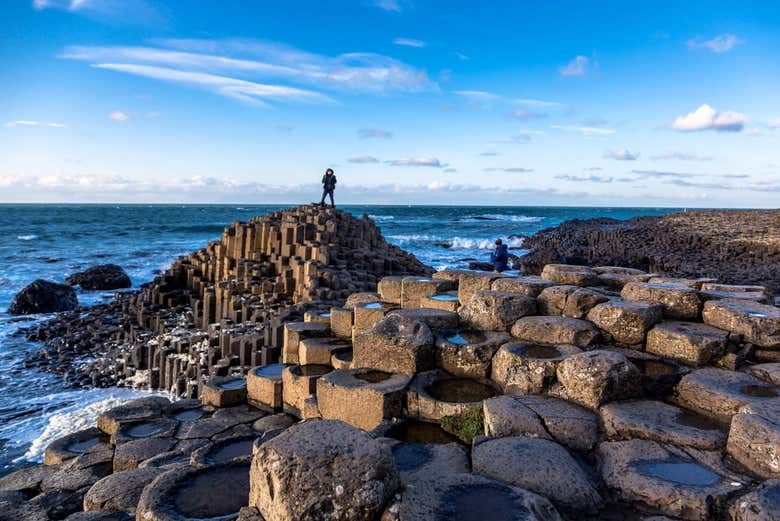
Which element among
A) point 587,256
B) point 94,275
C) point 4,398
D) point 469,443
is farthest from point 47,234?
point 469,443

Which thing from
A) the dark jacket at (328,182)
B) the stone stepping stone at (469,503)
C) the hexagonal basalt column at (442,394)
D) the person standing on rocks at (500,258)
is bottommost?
the hexagonal basalt column at (442,394)

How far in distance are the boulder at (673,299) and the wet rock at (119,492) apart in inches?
222

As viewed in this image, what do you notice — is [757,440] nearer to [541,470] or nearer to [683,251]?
[541,470]

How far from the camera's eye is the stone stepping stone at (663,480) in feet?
10.6

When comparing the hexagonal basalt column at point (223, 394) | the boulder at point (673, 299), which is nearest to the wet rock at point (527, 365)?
the boulder at point (673, 299)

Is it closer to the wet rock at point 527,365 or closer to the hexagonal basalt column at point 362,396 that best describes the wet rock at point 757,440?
the wet rock at point 527,365

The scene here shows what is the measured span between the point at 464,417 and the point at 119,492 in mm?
3146

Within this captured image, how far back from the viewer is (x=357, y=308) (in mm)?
7355

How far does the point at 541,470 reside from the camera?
348cm

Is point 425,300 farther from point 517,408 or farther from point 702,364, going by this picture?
point 702,364

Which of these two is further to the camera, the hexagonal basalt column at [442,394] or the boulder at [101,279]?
the boulder at [101,279]

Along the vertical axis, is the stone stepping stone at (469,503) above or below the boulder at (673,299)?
below

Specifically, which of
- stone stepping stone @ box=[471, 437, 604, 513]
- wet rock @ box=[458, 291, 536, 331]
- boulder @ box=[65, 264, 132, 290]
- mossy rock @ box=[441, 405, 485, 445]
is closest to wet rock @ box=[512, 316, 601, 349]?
wet rock @ box=[458, 291, 536, 331]

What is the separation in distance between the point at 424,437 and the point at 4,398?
350 inches
